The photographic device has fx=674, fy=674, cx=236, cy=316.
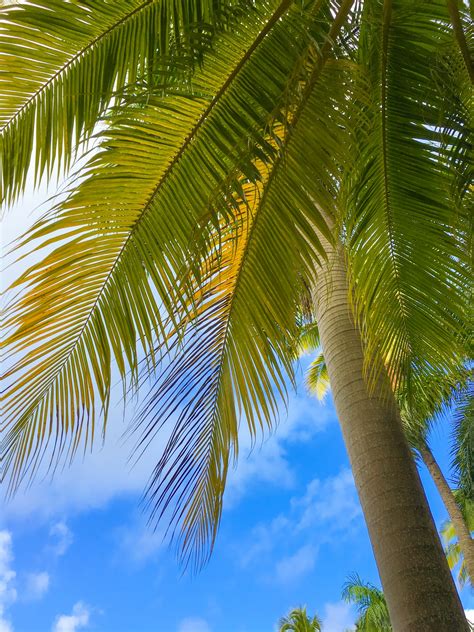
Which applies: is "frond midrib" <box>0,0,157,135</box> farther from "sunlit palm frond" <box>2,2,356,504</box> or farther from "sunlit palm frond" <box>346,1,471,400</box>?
"sunlit palm frond" <box>346,1,471,400</box>

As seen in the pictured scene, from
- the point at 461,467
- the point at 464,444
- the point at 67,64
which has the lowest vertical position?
the point at 67,64

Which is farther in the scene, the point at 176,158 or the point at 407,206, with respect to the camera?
the point at 407,206

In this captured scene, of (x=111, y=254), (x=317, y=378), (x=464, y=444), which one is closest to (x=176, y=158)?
(x=111, y=254)

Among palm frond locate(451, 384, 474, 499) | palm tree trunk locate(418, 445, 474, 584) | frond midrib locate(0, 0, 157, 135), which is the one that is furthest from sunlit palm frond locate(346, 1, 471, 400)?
palm tree trunk locate(418, 445, 474, 584)

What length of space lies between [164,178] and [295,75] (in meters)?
0.72

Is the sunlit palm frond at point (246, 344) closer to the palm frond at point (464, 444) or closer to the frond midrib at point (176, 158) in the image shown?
the frond midrib at point (176, 158)

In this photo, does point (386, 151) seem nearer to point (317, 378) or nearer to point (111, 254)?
point (111, 254)

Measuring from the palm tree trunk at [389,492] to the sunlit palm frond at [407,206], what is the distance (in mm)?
250

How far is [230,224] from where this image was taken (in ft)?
9.55

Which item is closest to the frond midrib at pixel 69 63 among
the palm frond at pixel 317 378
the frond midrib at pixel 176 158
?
the frond midrib at pixel 176 158

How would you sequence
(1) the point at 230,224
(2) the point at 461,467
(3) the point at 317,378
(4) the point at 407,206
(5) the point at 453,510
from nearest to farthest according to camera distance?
(1) the point at 230,224, (4) the point at 407,206, (5) the point at 453,510, (2) the point at 461,467, (3) the point at 317,378

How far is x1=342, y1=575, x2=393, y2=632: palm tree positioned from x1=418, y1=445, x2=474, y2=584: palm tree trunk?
20.6 ft

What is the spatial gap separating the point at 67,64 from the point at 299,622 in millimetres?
21054

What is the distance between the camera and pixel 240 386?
331 cm
